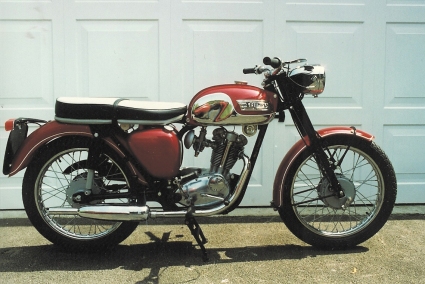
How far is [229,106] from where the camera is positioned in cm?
344

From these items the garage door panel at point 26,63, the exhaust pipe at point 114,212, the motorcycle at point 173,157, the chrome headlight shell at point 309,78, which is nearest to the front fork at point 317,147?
the motorcycle at point 173,157

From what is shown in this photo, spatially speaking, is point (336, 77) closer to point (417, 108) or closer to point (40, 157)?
point (417, 108)

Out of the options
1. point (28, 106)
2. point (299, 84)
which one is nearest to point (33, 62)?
point (28, 106)

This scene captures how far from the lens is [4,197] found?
4.58m

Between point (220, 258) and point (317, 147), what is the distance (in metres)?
0.94

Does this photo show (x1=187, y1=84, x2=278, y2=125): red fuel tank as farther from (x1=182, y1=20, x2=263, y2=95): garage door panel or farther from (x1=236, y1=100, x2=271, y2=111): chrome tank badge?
(x1=182, y1=20, x2=263, y2=95): garage door panel

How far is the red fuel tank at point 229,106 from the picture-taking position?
11.3 ft

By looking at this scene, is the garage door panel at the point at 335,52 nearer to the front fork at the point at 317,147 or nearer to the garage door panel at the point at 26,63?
the front fork at the point at 317,147

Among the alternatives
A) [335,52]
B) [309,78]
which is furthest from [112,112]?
[335,52]

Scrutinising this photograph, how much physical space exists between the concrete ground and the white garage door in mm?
776

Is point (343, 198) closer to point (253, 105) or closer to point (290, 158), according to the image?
point (290, 158)

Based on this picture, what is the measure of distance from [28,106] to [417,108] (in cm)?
317

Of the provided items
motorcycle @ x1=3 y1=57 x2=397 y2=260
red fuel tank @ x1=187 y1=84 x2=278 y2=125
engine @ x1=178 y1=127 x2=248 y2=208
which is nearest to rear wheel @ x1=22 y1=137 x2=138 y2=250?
motorcycle @ x1=3 y1=57 x2=397 y2=260

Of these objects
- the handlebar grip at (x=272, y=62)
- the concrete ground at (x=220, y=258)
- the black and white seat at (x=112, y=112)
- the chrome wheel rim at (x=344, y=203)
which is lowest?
the concrete ground at (x=220, y=258)
